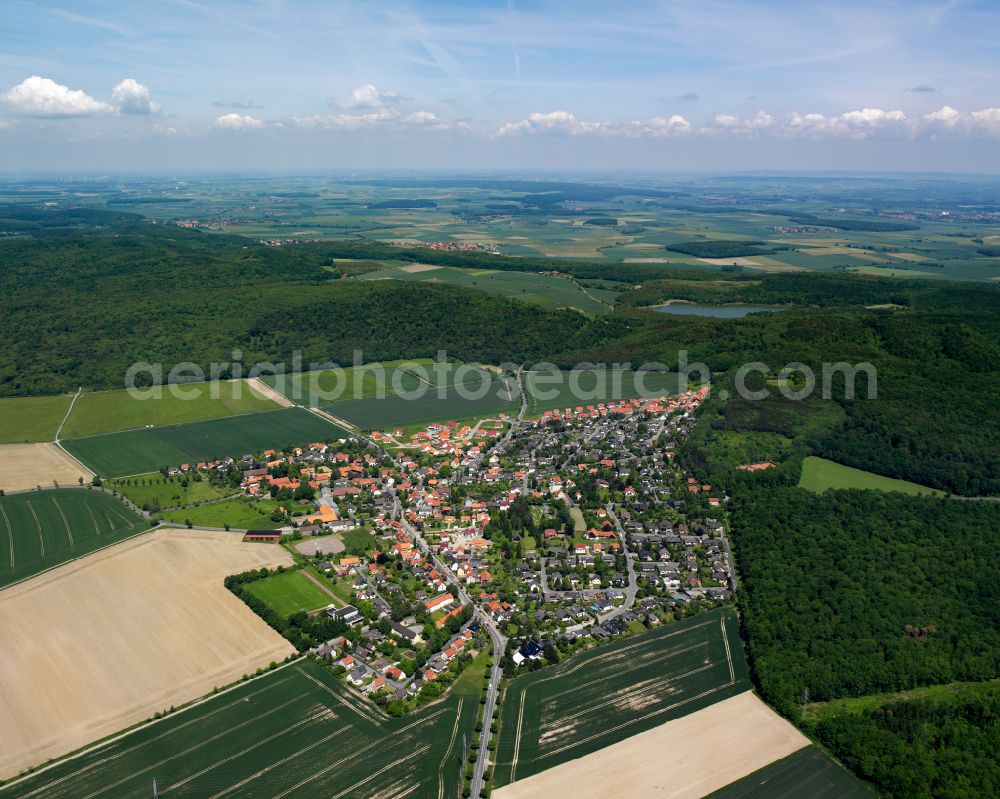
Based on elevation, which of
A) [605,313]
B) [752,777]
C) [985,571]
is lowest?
[752,777]

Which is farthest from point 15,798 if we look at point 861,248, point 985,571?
point 861,248

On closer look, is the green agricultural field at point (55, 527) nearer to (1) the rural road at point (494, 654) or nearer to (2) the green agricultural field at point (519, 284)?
(1) the rural road at point (494, 654)

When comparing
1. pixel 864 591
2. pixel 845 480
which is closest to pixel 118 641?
pixel 864 591

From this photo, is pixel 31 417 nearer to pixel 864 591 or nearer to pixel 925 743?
pixel 864 591

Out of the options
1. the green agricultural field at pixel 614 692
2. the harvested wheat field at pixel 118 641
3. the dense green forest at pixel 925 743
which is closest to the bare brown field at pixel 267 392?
the harvested wheat field at pixel 118 641

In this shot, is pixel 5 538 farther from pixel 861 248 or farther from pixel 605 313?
pixel 861 248
